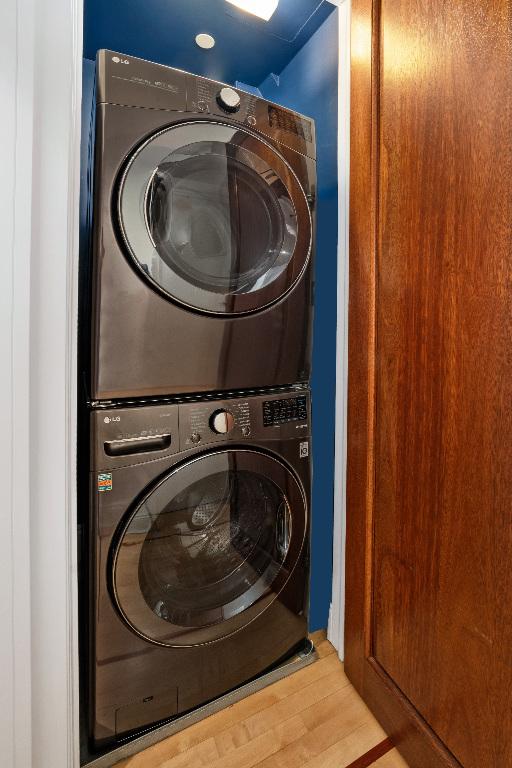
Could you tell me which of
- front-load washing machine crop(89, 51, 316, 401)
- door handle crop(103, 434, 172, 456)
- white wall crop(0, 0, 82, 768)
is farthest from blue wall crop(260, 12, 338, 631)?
white wall crop(0, 0, 82, 768)

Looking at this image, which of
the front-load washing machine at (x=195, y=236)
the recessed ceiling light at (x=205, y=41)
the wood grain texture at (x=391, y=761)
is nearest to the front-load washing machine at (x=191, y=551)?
the front-load washing machine at (x=195, y=236)

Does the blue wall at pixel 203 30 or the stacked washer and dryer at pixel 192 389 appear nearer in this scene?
the stacked washer and dryer at pixel 192 389

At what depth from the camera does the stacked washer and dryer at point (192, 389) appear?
86 cm

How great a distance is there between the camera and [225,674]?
1.10 m

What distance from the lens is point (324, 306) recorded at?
1.33 metres

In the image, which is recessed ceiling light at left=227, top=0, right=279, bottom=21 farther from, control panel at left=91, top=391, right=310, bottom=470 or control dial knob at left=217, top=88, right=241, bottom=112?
control panel at left=91, top=391, right=310, bottom=470

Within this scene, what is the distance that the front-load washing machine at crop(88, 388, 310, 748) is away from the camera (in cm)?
89

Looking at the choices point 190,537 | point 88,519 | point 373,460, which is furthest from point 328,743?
point 88,519

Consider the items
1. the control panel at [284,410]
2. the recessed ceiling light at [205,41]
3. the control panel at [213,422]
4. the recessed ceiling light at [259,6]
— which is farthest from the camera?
the recessed ceiling light at [205,41]

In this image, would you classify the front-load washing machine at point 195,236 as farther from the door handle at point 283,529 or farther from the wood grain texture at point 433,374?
the door handle at point 283,529

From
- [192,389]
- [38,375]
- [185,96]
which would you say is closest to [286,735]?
[192,389]

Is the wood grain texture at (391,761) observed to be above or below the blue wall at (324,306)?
below

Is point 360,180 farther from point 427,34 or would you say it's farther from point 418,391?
point 418,391

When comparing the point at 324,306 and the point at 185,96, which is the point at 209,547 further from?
the point at 185,96
